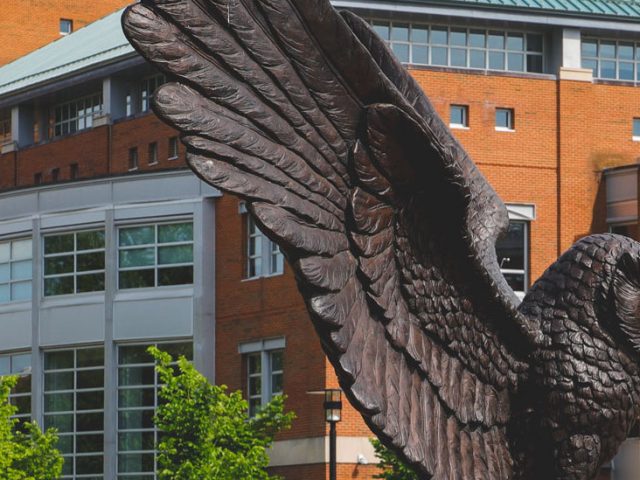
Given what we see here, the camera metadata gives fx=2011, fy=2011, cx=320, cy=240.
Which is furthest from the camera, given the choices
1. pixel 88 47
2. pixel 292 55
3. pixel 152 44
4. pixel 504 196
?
pixel 88 47

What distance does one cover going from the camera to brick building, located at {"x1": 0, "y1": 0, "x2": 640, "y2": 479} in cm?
4622

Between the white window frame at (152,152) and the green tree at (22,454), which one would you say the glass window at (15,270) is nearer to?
the white window frame at (152,152)

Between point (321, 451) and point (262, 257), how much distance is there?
5.12 metres

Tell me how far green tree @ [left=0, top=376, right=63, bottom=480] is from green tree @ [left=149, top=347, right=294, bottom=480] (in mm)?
2442

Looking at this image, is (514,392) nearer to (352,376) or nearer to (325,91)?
(352,376)

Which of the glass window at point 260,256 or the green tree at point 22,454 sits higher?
the glass window at point 260,256

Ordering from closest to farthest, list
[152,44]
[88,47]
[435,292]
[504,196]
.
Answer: [152,44] → [435,292] → [504,196] → [88,47]

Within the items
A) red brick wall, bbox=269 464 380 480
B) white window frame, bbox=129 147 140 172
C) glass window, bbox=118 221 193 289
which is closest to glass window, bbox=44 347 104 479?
glass window, bbox=118 221 193 289

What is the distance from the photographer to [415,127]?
8.09m

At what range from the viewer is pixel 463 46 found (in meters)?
47.6

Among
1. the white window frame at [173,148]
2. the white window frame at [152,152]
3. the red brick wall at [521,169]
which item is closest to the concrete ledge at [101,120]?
the white window frame at [152,152]

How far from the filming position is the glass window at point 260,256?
4638cm

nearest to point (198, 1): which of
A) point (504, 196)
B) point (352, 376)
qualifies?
point (352, 376)

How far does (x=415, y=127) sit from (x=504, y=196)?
38449 mm
